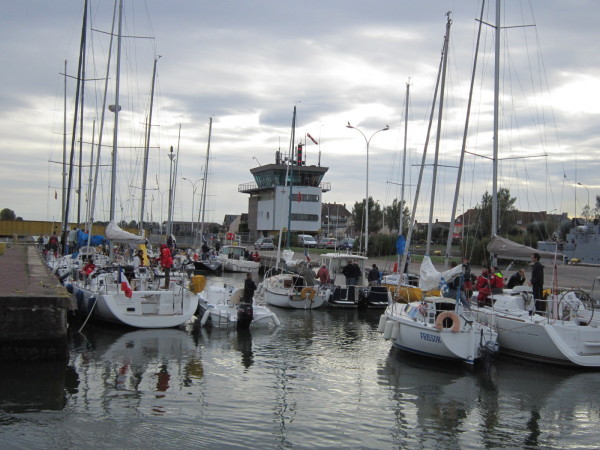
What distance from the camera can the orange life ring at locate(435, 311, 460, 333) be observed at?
17.5 m

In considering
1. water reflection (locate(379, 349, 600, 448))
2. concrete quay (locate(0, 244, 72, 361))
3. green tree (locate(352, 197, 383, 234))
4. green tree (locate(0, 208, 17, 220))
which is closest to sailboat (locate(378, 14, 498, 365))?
water reflection (locate(379, 349, 600, 448))

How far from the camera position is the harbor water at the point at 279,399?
1155cm

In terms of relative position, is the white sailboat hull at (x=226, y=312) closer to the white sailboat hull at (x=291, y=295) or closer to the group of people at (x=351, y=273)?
the white sailboat hull at (x=291, y=295)

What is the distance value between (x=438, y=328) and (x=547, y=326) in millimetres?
3106

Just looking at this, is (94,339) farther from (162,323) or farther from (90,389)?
(90,389)

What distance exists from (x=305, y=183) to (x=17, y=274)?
7001cm

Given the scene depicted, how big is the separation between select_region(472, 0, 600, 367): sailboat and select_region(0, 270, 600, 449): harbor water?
40 cm

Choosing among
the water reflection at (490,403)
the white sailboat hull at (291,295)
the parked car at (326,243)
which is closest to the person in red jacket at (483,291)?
the water reflection at (490,403)

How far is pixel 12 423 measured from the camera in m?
11.5

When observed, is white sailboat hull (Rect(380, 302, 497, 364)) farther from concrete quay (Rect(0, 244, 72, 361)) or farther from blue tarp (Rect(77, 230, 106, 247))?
blue tarp (Rect(77, 230, 106, 247))

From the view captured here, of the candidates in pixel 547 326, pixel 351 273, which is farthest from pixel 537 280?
pixel 351 273

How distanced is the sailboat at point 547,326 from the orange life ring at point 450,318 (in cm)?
254

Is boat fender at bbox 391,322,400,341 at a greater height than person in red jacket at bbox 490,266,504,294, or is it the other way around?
person in red jacket at bbox 490,266,504,294

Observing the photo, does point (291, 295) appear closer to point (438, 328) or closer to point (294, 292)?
point (294, 292)
